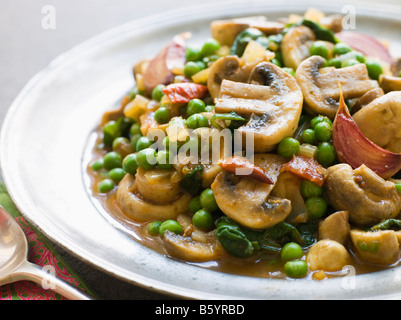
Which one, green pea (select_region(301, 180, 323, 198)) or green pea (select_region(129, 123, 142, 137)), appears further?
green pea (select_region(129, 123, 142, 137))

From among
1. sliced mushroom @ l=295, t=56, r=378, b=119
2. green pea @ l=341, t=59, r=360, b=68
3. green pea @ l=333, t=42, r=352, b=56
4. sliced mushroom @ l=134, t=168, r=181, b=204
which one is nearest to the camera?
sliced mushroom @ l=134, t=168, r=181, b=204

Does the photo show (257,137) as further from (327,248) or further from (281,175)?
(327,248)

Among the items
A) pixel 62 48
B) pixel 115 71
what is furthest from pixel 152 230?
pixel 62 48

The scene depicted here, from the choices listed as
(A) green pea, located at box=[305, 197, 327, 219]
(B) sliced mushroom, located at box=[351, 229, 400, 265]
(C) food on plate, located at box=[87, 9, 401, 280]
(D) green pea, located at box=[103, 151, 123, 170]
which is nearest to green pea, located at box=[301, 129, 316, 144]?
(C) food on plate, located at box=[87, 9, 401, 280]

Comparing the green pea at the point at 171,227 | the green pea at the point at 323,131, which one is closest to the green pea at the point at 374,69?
the green pea at the point at 323,131

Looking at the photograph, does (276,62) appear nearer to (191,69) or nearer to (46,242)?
(191,69)

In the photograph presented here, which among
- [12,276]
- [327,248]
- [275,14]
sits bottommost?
[12,276]

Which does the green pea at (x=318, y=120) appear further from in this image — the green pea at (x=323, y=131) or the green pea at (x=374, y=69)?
the green pea at (x=374, y=69)

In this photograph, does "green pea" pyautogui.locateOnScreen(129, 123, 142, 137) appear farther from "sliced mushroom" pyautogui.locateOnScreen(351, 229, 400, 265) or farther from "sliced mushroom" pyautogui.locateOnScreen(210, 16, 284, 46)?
"sliced mushroom" pyautogui.locateOnScreen(351, 229, 400, 265)
